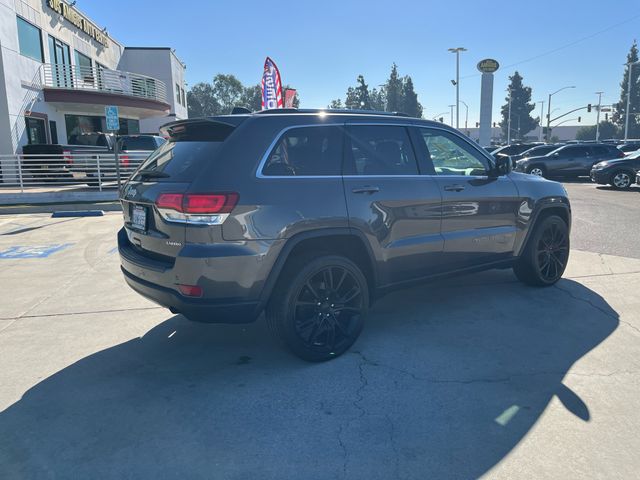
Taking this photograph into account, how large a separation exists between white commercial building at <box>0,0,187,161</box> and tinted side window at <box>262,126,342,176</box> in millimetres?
19343

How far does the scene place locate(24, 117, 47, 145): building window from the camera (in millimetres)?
20903

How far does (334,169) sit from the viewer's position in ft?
12.2

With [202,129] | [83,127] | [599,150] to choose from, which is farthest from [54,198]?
[599,150]

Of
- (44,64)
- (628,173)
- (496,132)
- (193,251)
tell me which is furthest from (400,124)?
(496,132)

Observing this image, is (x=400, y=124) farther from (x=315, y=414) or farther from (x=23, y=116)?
(x=23, y=116)

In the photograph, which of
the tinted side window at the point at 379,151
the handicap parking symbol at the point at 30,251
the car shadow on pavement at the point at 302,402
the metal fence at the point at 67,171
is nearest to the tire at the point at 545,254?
the car shadow on pavement at the point at 302,402

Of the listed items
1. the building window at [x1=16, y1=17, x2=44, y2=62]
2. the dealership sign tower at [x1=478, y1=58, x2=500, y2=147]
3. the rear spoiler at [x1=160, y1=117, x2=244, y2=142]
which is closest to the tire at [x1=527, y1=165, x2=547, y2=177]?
the dealership sign tower at [x1=478, y1=58, x2=500, y2=147]

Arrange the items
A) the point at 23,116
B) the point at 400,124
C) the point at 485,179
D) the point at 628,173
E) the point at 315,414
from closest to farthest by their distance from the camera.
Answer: the point at 315,414
the point at 400,124
the point at 485,179
the point at 628,173
the point at 23,116

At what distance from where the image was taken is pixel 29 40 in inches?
819

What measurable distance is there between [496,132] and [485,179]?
454 ft

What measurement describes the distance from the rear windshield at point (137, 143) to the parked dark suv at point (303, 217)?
1533 centimetres

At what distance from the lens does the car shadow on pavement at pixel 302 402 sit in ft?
8.45

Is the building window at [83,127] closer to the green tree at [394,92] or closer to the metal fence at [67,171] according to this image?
the metal fence at [67,171]

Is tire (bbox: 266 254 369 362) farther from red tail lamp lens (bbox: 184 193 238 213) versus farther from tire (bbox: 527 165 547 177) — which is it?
tire (bbox: 527 165 547 177)
